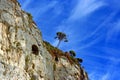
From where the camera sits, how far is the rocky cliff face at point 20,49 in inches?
2183

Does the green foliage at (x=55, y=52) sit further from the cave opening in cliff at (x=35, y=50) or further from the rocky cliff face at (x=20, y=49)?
the cave opening in cliff at (x=35, y=50)

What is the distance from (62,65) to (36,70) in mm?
19162

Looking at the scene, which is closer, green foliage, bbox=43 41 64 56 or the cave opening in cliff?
the cave opening in cliff

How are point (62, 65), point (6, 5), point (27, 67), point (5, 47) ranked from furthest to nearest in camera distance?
point (62, 65)
point (6, 5)
point (27, 67)
point (5, 47)

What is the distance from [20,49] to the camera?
5950 centimetres

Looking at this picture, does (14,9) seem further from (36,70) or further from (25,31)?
(36,70)

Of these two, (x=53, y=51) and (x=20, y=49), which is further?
(x=53, y=51)

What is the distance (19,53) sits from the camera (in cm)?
5881

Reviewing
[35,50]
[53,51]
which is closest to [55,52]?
[53,51]

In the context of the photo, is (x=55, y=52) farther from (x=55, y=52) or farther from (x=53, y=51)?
(x=53, y=51)

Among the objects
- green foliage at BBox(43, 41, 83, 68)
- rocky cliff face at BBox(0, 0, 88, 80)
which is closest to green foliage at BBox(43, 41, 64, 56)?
green foliage at BBox(43, 41, 83, 68)

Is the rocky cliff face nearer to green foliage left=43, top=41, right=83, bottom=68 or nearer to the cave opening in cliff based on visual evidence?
the cave opening in cliff

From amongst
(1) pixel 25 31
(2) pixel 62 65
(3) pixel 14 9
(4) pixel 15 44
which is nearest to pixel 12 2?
(3) pixel 14 9

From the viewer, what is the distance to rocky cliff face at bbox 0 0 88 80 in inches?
2183
